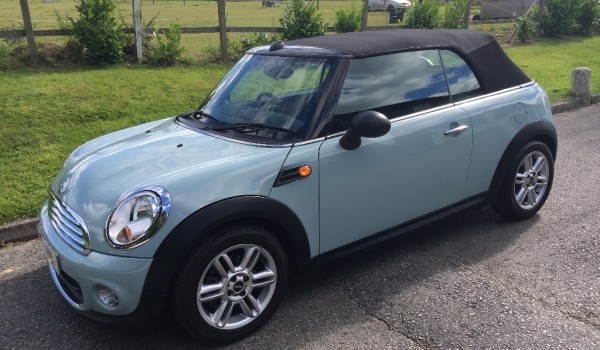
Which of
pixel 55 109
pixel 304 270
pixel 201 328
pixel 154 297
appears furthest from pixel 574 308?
pixel 55 109

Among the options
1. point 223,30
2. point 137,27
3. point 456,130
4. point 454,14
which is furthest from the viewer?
point 454,14

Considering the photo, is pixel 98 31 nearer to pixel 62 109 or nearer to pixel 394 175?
pixel 62 109

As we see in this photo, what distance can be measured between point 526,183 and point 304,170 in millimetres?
2316

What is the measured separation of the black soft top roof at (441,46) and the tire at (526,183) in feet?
1.92

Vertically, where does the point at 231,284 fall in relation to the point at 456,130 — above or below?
below

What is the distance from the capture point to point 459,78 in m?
4.11

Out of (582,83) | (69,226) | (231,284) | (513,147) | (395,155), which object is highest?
(395,155)

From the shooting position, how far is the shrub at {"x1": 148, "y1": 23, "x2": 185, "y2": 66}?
977 centimetres

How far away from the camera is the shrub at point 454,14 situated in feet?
46.1

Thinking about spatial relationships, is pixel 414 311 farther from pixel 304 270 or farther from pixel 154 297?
pixel 154 297

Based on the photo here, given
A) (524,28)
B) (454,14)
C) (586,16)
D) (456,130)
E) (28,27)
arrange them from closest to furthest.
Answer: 1. (456,130)
2. (28,27)
3. (454,14)
4. (524,28)
5. (586,16)

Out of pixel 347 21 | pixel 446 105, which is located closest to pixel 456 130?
pixel 446 105

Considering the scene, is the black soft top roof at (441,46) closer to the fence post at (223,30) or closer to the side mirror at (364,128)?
the side mirror at (364,128)

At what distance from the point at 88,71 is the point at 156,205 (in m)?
6.94
